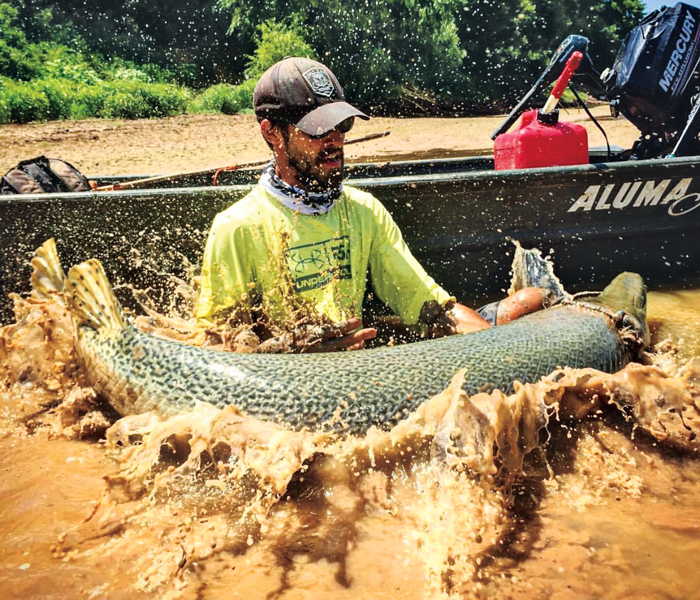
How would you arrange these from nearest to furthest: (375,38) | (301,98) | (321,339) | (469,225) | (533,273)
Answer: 1. (321,339)
2. (301,98)
3. (533,273)
4. (469,225)
5. (375,38)

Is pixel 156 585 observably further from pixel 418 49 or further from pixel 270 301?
pixel 418 49

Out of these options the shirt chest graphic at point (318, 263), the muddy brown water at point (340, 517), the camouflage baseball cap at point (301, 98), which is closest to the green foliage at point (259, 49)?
the camouflage baseball cap at point (301, 98)

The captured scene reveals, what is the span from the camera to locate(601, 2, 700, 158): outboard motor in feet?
17.1

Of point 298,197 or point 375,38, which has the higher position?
point 375,38

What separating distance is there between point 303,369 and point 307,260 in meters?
0.76

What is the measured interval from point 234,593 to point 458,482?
885 mm

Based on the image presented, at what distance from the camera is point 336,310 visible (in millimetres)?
3184

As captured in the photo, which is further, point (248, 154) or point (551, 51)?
point (551, 51)

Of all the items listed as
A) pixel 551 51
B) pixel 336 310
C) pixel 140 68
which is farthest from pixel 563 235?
pixel 551 51

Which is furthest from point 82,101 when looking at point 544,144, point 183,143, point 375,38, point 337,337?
point 337,337

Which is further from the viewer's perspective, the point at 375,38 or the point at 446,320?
the point at 375,38

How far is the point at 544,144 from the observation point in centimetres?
489

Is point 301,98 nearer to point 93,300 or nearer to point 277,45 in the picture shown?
point 93,300

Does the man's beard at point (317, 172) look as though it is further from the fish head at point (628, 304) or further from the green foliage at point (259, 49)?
the green foliage at point (259, 49)
